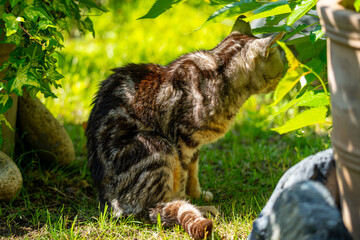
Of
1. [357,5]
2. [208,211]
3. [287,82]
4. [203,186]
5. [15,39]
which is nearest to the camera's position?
[357,5]

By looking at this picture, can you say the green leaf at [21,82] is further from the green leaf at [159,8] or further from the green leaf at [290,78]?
the green leaf at [290,78]

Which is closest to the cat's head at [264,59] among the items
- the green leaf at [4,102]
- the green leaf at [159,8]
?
the green leaf at [159,8]

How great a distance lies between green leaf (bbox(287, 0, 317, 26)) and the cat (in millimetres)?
801

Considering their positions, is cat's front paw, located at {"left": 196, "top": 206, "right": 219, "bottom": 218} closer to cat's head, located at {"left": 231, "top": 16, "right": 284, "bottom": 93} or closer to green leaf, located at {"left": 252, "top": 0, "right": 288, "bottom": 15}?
cat's head, located at {"left": 231, "top": 16, "right": 284, "bottom": 93}

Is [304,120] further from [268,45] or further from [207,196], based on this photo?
[207,196]

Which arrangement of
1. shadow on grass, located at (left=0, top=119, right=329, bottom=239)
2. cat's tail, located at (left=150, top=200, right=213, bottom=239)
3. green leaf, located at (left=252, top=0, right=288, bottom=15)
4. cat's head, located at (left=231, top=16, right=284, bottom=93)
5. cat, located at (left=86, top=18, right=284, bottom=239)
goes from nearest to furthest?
1. green leaf, located at (left=252, top=0, right=288, bottom=15)
2. cat's tail, located at (left=150, top=200, right=213, bottom=239)
3. shadow on grass, located at (left=0, top=119, right=329, bottom=239)
4. cat, located at (left=86, top=18, right=284, bottom=239)
5. cat's head, located at (left=231, top=16, right=284, bottom=93)

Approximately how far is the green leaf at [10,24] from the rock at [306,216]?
1635 mm

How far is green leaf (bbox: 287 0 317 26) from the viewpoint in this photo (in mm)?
1988

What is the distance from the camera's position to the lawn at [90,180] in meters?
2.76

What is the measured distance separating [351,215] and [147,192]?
1.32 m

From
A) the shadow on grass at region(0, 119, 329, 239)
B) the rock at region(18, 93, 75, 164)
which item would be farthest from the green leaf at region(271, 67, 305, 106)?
the rock at region(18, 93, 75, 164)

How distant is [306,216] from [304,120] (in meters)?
0.51

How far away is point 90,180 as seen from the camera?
353cm

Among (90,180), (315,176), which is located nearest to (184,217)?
(315,176)
